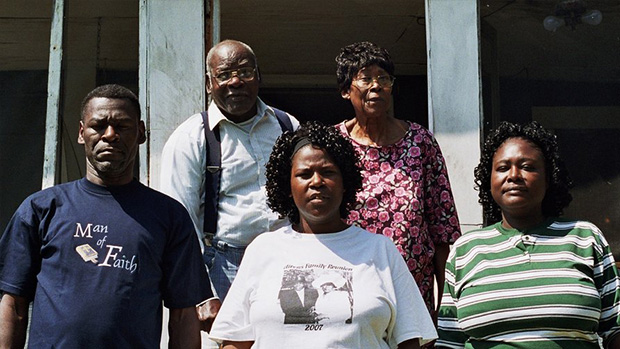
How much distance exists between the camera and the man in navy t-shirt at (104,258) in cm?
280

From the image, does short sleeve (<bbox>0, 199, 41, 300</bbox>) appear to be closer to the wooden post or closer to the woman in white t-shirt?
the woman in white t-shirt

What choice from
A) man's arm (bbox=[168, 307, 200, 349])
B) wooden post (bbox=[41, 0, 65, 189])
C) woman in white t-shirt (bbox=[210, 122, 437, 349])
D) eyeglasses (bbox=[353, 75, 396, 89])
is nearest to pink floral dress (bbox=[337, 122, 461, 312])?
eyeglasses (bbox=[353, 75, 396, 89])

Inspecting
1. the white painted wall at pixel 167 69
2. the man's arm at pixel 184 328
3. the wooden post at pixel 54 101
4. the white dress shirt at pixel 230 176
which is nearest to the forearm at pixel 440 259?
the white dress shirt at pixel 230 176

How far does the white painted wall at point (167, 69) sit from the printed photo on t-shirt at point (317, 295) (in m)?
2.41

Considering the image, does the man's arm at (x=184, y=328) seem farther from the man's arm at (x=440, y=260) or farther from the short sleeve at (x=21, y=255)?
the man's arm at (x=440, y=260)

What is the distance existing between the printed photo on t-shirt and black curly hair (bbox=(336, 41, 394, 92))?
1283 millimetres

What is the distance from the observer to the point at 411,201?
3.70 m

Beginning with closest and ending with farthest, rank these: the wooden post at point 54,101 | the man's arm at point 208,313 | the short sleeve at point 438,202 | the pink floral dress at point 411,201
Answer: the man's arm at point 208,313
the pink floral dress at point 411,201
the short sleeve at point 438,202
the wooden post at point 54,101

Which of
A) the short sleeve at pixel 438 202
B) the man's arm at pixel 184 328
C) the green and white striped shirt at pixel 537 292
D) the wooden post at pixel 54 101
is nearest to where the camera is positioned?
the green and white striped shirt at pixel 537 292

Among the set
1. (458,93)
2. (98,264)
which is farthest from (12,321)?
(458,93)

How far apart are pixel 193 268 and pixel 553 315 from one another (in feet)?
4.27

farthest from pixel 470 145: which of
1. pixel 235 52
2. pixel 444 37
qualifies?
pixel 235 52

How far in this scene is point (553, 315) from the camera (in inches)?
116

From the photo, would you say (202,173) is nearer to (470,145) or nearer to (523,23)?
(470,145)
